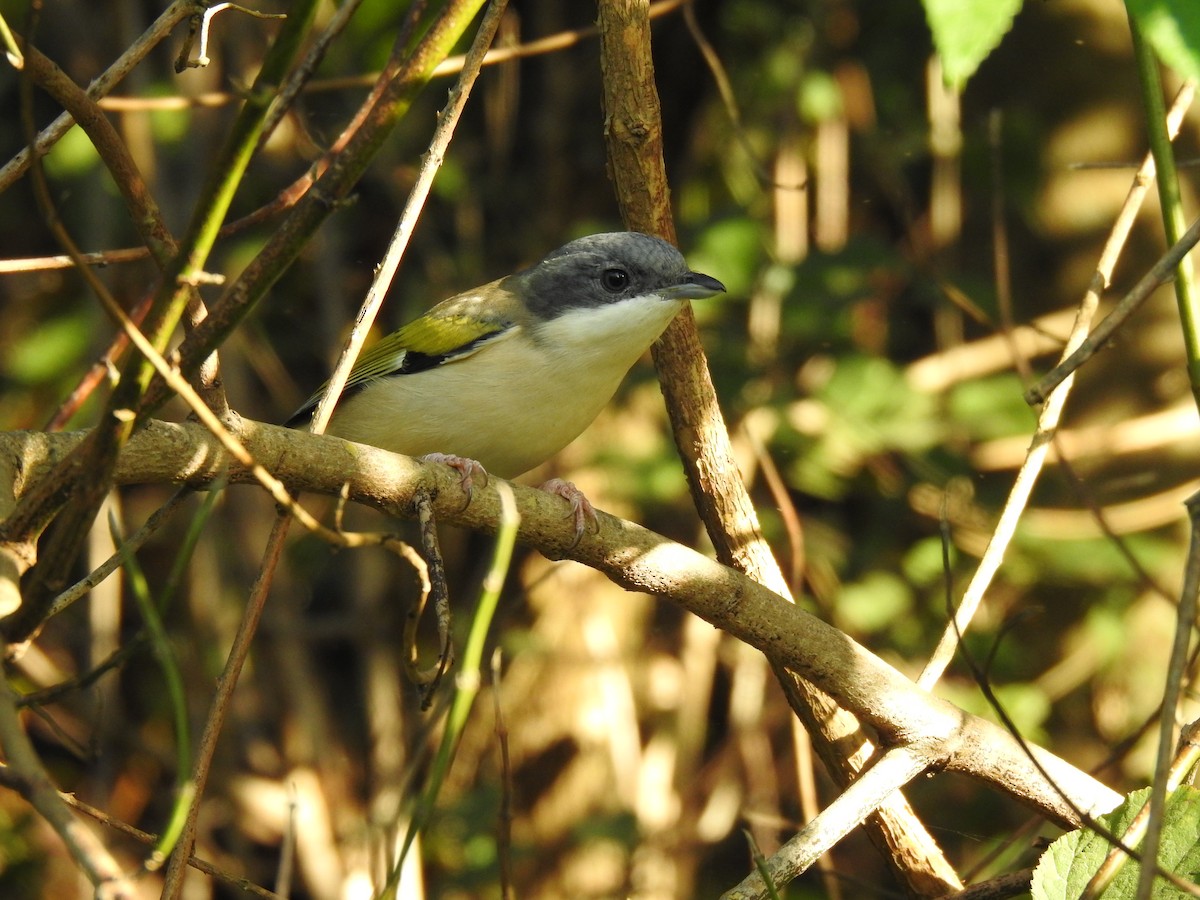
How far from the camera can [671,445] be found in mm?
6031

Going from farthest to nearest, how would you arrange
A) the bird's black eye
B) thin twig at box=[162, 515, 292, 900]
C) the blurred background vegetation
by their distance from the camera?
1. the blurred background vegetation
2. the bird's black eye
3. thin twig at box=[162, 515, 292, 900]

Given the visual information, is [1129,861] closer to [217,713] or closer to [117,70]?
[217,713]

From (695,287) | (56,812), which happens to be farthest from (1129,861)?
(695,287)

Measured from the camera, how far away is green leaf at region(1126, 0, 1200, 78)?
5.54 ft

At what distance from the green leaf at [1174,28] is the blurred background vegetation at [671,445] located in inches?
151

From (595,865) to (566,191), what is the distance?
3.72 meters

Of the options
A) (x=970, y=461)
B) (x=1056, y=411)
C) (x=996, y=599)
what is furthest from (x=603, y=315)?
(x=996, y=599)

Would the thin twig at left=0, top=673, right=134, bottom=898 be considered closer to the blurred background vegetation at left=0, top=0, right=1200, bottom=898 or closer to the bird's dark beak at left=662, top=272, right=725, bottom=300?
the bird's dark beak at left=662, top=272, right=725, bottom=300

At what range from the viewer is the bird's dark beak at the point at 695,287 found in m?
3.89

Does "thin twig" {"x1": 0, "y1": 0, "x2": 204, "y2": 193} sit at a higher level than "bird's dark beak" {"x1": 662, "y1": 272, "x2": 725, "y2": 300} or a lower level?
higher

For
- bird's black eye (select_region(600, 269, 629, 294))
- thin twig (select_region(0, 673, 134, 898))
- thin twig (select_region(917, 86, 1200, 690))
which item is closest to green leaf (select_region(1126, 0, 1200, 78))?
thin twig (select_region(917, 86, 1200, 690))

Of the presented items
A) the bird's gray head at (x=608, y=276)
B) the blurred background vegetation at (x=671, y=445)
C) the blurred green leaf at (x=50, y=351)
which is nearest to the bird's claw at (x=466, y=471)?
the bird's gray head at (x=608, y=276)

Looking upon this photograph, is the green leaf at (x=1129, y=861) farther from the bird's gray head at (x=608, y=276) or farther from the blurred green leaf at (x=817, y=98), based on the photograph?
the blurred green leaf at (x=817, y=98)

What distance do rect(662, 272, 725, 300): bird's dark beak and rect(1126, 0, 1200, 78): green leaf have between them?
2173 mm
